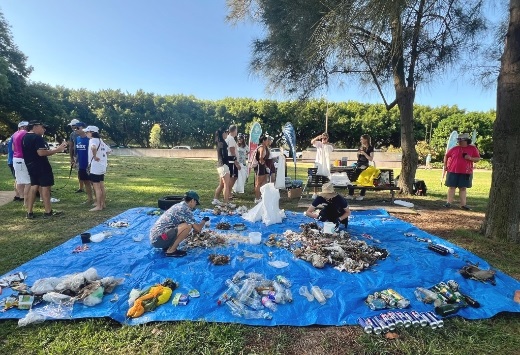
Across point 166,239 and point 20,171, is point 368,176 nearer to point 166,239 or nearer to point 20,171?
point 166,239

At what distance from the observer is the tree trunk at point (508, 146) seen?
4.91m

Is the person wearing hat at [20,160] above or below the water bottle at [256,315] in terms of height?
above

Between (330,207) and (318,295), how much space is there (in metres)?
2.54

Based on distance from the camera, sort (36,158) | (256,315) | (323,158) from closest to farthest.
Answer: (256,315) < (36,158) < (323,158)

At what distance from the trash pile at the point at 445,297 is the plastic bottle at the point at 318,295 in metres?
1.06

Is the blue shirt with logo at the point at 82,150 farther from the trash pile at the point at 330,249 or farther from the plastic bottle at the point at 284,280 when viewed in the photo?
the plastic bottle at the point at 284,280

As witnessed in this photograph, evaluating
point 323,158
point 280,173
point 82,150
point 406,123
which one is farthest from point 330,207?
point 82,150

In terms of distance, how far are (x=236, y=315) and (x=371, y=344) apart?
1.24 m

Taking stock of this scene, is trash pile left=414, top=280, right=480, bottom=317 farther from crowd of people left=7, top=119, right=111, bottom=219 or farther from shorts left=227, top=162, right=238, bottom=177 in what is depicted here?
crowd of people left=7, top=119, right=111, bottom=219

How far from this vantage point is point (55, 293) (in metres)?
3.06

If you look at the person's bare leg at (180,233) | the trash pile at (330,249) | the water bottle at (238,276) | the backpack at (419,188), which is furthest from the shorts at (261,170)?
the backpack at (419,188)

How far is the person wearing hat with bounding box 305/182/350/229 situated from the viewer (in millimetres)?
5355

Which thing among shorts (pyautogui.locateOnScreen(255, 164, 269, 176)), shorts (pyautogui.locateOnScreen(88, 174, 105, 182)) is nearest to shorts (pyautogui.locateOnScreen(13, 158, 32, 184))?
shorts (pyautogui.locateOnScreen(88, 174, 105, 182))

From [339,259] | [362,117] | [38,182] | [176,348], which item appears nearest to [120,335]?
[176,348]
